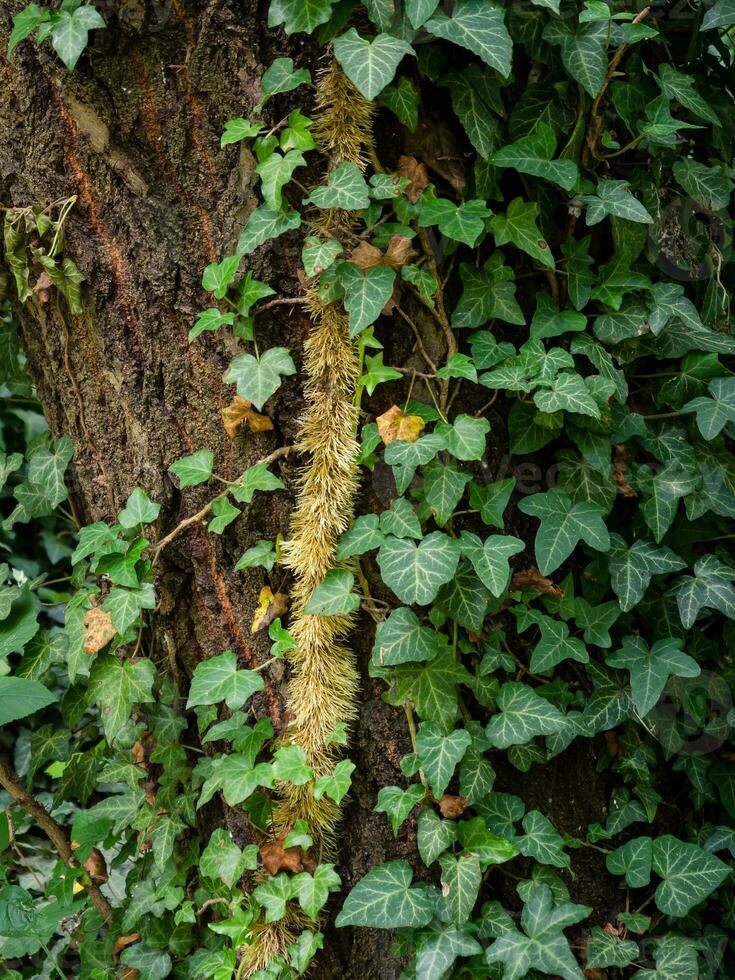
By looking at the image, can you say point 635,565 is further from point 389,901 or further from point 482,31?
point 482,31

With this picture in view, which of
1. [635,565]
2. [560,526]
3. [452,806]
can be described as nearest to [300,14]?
[560,526]

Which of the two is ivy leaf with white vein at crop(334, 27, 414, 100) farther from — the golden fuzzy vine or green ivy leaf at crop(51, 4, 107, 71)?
green ivy leaf at crop(51, 4, 107, 71)

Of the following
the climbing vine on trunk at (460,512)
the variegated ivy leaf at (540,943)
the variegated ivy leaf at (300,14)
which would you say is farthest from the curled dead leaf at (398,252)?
the variegated ivy leaf at (540,943)

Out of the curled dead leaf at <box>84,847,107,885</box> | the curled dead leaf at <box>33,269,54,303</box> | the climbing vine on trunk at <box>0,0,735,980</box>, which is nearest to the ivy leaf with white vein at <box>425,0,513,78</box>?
the climbing vine on trunk at <box>0,0,735,980</box>

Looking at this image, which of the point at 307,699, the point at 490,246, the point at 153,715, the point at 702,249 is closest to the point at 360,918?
the point at 307,699

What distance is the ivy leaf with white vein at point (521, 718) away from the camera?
153cm

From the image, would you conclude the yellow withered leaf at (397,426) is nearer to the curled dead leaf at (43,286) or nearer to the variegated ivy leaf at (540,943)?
the curled dead leaf at (43,286)

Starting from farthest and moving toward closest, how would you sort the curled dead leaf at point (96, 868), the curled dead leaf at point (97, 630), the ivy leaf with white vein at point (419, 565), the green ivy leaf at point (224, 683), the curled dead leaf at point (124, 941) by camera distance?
1. the curled dead leaf at point (96, 868)
2. the curled dead leaf at point (124, 941)
3. the curled dead leaf at point (97, 630)
4. the green ivy leaf at point (224, 683)
5. the ivy leaf with white vein at point (419, 565)

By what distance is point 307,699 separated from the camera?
1.59 m

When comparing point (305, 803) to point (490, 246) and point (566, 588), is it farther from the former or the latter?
point (490, 246)

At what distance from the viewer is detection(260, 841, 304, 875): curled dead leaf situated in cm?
159

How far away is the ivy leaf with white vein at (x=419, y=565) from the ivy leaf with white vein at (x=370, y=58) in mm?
715

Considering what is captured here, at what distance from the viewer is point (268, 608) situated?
1.62m

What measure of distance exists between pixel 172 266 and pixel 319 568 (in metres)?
0.62
